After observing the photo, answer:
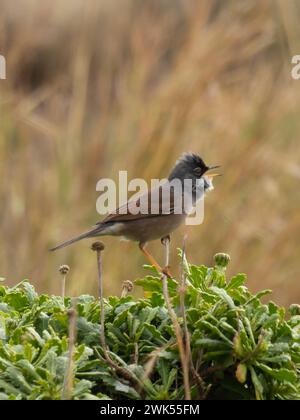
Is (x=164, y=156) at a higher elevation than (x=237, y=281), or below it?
higher

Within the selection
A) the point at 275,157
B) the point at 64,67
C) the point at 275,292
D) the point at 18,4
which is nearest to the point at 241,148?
the point at 275,157

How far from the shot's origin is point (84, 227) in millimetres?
5805

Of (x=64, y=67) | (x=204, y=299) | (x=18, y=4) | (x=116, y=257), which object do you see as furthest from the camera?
(x=18, y=4)

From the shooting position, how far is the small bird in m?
3.97

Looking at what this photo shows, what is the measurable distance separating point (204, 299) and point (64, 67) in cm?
688

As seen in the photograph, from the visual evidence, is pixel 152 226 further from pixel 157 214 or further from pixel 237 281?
pixel 237 281

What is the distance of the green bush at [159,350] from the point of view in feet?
6.96

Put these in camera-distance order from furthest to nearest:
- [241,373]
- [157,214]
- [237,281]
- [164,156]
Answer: [164,156], [157,214], [237,281], [241,373]

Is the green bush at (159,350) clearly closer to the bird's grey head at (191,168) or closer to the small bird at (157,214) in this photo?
the small bird at (157,214)

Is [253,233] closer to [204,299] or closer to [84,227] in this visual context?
[84,227]

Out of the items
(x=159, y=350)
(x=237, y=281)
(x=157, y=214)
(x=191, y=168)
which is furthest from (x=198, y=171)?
(x=159, y=350)

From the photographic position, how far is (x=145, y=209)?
13.2 ft

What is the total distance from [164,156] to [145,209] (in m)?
1.76
